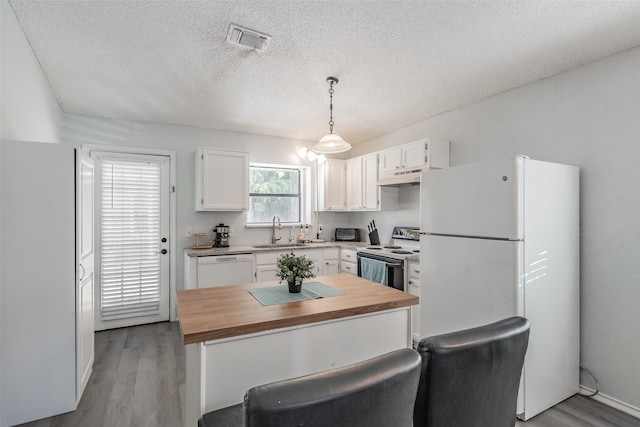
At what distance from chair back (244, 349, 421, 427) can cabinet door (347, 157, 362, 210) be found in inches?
146

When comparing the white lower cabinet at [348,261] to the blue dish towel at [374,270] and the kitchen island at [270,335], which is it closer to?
the blue dish towel at [374,270]

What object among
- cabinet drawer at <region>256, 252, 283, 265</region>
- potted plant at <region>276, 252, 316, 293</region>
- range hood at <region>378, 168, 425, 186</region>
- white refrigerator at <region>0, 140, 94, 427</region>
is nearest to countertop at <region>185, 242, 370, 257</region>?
cabinet drawer at <region>256, 252, 283, 265</region>

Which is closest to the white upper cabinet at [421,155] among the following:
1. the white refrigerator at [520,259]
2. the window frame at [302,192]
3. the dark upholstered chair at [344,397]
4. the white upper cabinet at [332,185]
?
the white refrigerator at [520,259]

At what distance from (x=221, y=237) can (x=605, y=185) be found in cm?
394

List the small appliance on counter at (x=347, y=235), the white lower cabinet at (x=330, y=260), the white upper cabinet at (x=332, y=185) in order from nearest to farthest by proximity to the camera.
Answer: the white lower cabinet at (x=330, y=260), the white upper cabinet at (x=332, y=185), the small appliance on counter at (x=347, y=235)

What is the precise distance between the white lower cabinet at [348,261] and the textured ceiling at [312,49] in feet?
6.12

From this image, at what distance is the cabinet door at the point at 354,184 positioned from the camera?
4586 millimetres

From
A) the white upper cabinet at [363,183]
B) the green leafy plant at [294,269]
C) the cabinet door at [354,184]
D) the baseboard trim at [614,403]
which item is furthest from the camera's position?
the cabinet door at [354,184]

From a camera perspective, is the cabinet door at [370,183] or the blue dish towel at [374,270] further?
the cabinet door at [370,183]

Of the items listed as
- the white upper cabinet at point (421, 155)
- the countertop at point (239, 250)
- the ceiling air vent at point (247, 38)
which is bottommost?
the countertop at point (239, 250)

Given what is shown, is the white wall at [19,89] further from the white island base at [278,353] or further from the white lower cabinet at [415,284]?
the white lower cabinet at [415,284]

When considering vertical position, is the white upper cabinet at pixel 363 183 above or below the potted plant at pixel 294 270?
above

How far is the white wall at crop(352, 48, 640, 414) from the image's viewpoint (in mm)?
2223

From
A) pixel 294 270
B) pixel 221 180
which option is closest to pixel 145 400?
pixel 294 270
